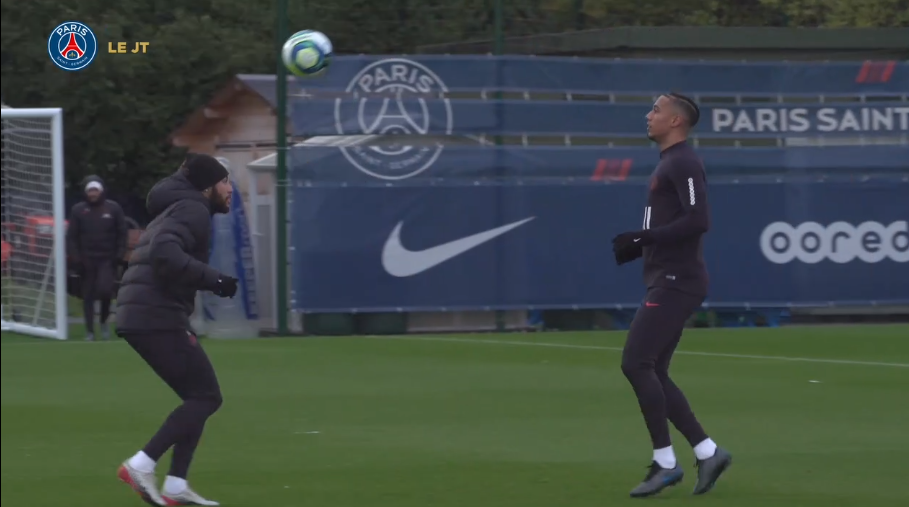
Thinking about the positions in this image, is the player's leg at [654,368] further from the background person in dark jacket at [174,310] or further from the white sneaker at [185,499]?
the white sneaker at [185,499]

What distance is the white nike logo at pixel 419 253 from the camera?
19.0 m

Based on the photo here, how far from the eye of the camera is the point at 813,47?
20625mm

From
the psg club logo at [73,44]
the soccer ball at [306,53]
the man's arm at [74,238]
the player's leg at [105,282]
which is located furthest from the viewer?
the psg club logo at [73,44]

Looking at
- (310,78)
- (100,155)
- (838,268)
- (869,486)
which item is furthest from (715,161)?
(100,155)

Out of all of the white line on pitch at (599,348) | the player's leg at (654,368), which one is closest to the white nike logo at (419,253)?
the white line on pitch at (599,348)

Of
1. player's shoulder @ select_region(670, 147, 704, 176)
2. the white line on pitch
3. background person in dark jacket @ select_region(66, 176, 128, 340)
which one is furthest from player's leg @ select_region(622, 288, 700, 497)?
background person in dark jacket @ select_region(66, 176, 128, 340)

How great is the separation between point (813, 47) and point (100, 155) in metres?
15.6

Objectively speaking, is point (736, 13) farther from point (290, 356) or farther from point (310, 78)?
point (290, 356)

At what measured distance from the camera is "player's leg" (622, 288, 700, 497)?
24.5 feet

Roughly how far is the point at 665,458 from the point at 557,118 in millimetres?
12282

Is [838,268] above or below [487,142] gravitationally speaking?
below

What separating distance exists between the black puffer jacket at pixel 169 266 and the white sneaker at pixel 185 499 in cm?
78

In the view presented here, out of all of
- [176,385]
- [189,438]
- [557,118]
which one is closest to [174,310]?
[176,385]

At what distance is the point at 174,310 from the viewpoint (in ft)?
23.7
